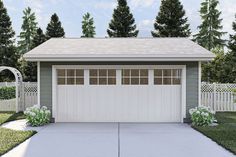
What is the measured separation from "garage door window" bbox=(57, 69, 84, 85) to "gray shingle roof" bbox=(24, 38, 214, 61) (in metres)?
0.70

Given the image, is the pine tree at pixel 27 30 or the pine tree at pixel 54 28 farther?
the pine tree at pixel 27 30

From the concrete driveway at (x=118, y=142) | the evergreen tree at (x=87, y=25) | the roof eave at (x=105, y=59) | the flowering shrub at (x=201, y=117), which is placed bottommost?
the concrete driveway at (x=118, y=142)

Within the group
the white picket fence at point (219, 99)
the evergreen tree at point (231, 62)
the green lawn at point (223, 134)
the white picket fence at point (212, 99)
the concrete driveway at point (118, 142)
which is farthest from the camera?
the evergreen tree at point (231, 62)

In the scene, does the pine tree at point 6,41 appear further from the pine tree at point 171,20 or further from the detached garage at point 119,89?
the detached garage at point 119,89

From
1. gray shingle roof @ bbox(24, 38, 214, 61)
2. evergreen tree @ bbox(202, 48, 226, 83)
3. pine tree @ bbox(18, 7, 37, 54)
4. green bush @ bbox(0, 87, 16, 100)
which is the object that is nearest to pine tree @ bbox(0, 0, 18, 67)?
pine tree @ bbox(18, 7, 37, 54)

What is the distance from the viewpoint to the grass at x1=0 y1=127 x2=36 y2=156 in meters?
6.67

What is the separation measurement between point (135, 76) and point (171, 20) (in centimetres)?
2019

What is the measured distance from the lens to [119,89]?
1062cm

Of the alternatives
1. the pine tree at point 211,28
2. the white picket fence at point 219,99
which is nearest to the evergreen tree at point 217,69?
the pine tree at point 211,28

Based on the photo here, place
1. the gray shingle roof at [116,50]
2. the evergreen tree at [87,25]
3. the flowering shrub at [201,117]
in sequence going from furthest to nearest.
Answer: the evergreen tree at [87,25]
the gray shingle roof at [116,50]
the flowering shrub at [201,117]

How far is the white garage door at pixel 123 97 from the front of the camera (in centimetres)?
1059

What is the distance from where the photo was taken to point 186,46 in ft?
37.2

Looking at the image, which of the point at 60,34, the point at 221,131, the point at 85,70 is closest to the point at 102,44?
the point at 85,70

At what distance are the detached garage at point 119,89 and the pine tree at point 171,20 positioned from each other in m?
19.0
